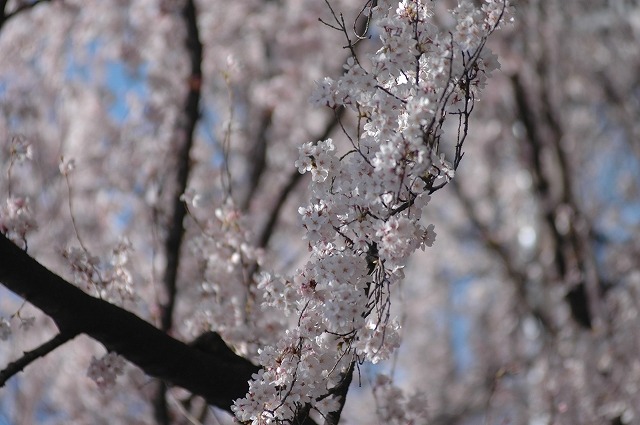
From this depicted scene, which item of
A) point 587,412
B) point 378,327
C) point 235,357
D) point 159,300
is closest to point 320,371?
point 378,327

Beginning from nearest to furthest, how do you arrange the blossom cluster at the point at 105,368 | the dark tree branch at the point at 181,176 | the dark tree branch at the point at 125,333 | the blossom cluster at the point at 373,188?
the blossom cluster at the point at 373,188 → the dark tree branch at the point at 125,333 → the blossom cluster at the point at 105,368 → the dark tree branch at the point at 181,176

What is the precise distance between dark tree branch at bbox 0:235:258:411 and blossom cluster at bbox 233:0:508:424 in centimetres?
28

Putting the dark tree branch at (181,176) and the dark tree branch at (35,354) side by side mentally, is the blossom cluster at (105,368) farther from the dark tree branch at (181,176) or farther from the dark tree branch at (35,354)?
the dark tree branch at (181,176)

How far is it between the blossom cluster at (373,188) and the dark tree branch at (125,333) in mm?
284

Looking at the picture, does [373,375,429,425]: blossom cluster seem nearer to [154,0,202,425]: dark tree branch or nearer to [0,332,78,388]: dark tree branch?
[0,332,78,388]: dark tree branch

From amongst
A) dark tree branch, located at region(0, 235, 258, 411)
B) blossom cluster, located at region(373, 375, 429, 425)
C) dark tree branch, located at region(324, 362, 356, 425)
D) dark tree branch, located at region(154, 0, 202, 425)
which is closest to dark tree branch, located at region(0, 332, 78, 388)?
dark tree branch, located at region(0, 235, 258, 411)

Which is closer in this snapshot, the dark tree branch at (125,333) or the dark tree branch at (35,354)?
the dark tree branch at (125,333)

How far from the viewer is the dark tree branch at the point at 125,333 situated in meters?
2.37

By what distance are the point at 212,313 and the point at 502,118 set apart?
26.5ft

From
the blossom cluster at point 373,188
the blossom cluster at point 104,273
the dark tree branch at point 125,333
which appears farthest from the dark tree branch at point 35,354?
the blossom cluster at point 373,188

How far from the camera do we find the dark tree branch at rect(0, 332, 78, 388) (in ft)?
8.18

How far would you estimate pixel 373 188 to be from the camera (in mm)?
2086

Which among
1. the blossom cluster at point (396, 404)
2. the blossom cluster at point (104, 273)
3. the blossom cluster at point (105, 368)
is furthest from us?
the blossom cluster at point (396, 404)

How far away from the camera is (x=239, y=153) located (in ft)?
29.7
